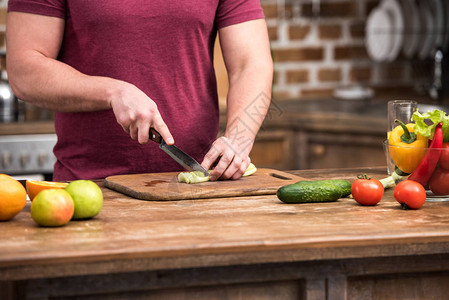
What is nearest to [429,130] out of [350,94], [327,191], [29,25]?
[327,191]

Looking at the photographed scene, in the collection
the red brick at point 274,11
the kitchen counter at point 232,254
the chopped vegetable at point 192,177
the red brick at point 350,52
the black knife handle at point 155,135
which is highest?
the red brick at point 274,11

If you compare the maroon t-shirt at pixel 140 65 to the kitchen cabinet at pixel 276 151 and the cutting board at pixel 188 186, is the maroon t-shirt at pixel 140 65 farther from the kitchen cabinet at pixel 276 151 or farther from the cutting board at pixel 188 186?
the kitchen cabinet at pixel 276 151

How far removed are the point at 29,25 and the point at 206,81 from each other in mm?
492

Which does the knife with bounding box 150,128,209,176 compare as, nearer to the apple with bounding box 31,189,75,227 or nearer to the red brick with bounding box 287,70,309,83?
the apple with bounding box 31,189,75,227

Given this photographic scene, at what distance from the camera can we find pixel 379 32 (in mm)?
3494

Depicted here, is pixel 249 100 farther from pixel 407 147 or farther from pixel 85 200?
pixel 85 200

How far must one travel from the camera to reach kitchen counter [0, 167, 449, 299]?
1082 mm

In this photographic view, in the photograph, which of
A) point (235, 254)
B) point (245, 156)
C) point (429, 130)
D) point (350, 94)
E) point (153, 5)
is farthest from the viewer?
point (350, 94)

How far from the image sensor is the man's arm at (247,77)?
179cm

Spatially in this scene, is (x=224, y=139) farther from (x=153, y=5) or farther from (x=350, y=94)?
(x=350, y=94)

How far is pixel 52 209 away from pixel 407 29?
2681 millimetres

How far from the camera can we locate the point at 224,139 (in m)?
1.63

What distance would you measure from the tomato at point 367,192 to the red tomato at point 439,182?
125 mm

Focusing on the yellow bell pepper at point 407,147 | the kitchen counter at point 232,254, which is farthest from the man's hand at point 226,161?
the yellow bell pepper at point 407,147
